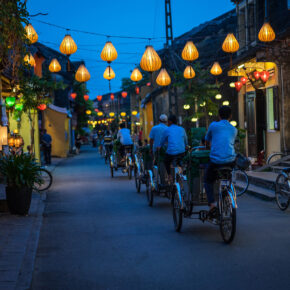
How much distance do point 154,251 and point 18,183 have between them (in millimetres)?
4368

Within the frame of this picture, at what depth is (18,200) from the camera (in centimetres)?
1027

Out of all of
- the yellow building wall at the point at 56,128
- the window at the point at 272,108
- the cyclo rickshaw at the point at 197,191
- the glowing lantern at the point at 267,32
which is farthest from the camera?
the yellow building wall at the point at 56,128

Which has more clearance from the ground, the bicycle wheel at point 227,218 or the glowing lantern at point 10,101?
the glowing lantern at point 10,101

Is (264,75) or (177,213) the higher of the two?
(264,75)

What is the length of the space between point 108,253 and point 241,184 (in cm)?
839

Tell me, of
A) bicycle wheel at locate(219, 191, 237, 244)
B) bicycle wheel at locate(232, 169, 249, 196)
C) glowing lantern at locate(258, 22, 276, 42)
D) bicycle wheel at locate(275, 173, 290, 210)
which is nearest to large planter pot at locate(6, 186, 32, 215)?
bicycle wheel at locate(219, 191, 237, 244)

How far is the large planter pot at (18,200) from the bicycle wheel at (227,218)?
15.0 ft

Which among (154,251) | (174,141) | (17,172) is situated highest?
(174,141)

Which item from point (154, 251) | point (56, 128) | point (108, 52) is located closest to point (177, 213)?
point (154, 251)

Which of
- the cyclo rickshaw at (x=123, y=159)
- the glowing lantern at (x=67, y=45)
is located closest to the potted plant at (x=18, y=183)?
the glowing lantern at (x=67, y=45)

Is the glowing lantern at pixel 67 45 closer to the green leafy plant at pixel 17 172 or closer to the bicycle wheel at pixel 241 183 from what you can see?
the green leafy plant at pixel 17 172

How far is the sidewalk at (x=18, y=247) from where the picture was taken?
5.52 m

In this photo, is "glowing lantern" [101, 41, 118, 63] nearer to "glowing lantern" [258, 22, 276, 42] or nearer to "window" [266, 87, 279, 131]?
"glowing lantern" [258, 22, 276, 42]

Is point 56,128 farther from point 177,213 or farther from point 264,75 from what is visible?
point 177,213
